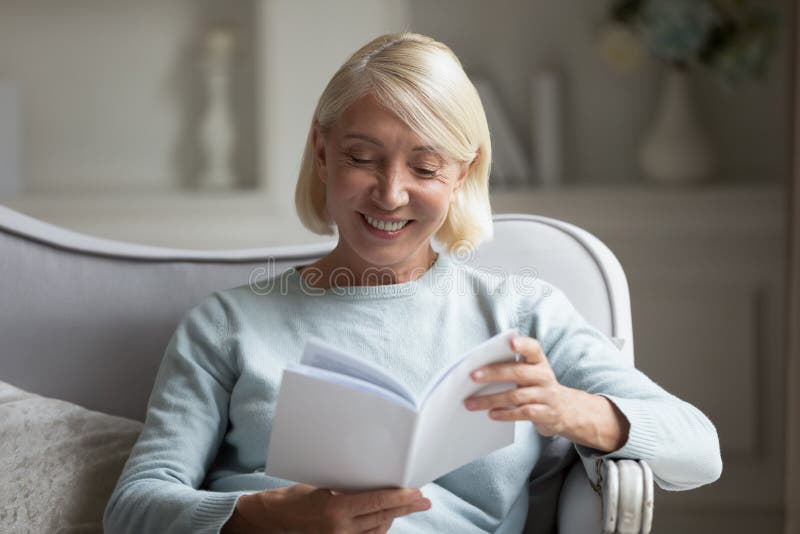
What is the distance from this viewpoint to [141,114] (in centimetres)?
325

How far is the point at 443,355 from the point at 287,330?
226 mm

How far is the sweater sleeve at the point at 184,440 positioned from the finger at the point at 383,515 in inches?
6.7

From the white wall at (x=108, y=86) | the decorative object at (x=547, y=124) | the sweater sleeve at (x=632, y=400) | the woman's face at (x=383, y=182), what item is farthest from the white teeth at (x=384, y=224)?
the white wall at (x=108, y=86)

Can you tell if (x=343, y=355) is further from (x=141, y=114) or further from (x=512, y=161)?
(x=141, y=114)

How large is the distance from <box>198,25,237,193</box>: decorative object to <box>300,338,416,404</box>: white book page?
2133mm

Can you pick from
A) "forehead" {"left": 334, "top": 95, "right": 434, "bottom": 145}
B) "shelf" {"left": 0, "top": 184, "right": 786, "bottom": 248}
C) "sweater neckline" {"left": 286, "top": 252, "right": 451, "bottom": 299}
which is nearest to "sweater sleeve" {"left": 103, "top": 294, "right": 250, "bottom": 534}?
"sweater neckline" {"left": 286, "top": 252, "right": 451, "bottom": 299}

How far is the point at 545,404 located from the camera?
1261mm

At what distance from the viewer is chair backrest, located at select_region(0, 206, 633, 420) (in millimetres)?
1715

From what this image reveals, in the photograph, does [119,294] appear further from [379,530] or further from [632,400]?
[632,400]

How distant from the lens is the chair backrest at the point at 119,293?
1715 mm

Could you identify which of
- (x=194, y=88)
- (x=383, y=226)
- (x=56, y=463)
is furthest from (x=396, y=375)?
(x=194, y=88)

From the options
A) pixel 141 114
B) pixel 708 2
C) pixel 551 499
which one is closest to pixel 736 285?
pixel 708 2

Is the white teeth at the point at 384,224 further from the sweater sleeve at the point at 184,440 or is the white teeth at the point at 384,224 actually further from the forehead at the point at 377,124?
the sweater sleeve at the point at 184,440

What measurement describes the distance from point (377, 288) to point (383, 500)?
421 mm
